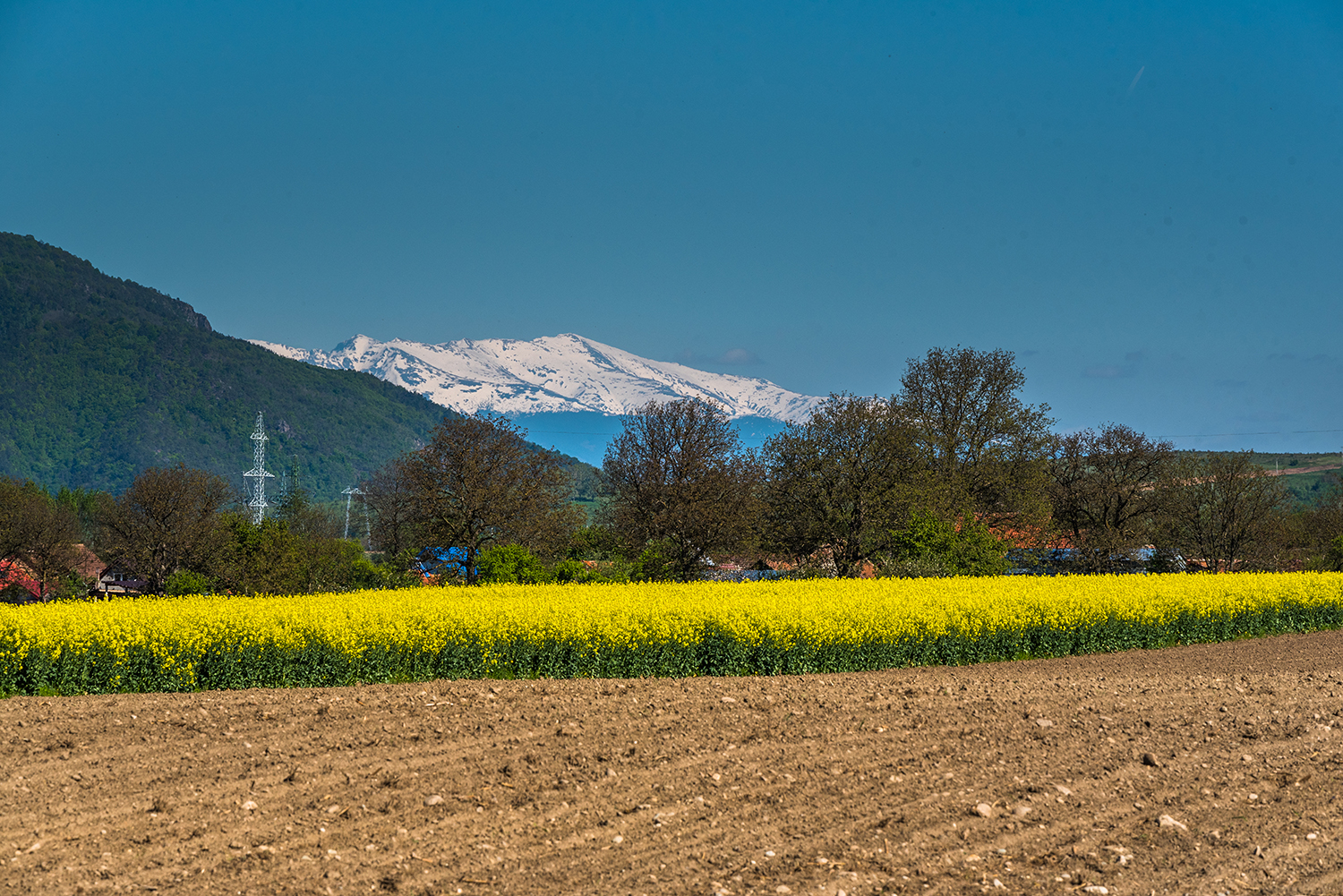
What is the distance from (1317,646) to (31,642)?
25.3 meters

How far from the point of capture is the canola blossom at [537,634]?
511 inches

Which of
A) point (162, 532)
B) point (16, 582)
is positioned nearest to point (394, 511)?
point (162, 532)

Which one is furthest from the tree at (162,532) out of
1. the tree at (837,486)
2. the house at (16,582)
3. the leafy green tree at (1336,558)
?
the leafy green tree at (1336,558)

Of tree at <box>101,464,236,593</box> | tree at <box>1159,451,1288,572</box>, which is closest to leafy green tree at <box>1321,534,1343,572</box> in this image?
tree at <box>1159,451,1288,572</box>

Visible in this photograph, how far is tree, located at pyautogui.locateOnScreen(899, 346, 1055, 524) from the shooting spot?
139ft

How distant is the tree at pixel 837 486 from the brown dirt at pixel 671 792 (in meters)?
22.8

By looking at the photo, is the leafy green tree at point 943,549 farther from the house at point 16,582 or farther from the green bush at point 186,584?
the house at point 16,582

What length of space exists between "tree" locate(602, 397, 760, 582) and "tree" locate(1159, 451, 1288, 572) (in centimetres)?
2558

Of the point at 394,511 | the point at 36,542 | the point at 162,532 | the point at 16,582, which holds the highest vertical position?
the point at 394,511

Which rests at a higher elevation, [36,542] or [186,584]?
[36,542]

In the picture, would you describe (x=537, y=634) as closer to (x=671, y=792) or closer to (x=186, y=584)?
(x=671, y=792)

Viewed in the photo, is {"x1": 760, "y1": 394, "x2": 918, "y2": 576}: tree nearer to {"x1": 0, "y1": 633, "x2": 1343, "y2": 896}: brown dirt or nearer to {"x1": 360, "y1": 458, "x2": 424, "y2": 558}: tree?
{"x1": 360, "y1": 458, "x2": 424, "y2": 558}: tree

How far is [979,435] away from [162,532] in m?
42.9

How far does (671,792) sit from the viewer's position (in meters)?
7.61
